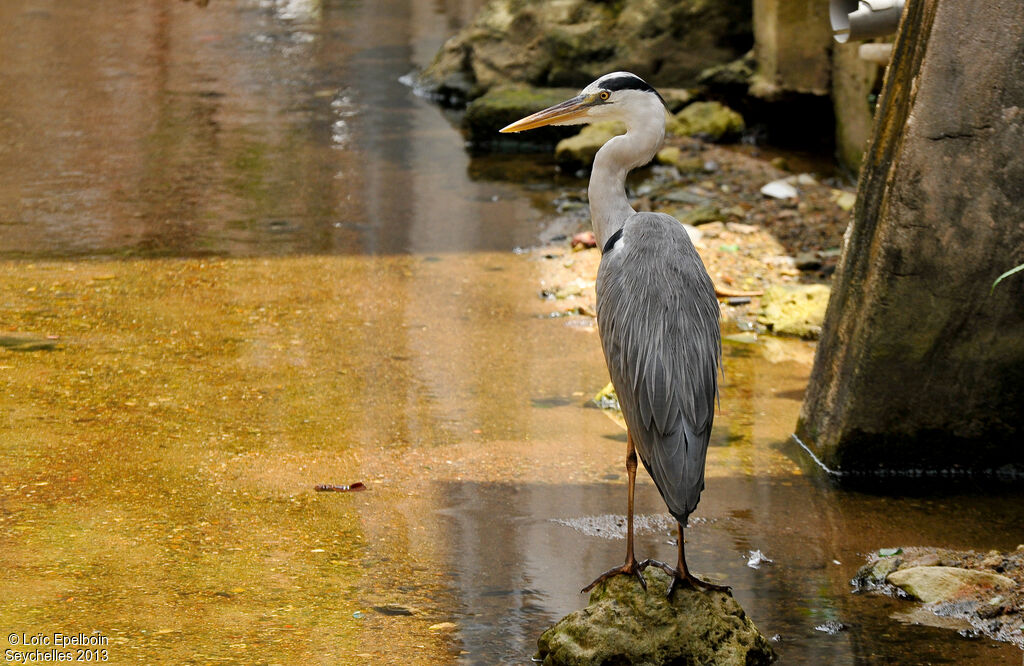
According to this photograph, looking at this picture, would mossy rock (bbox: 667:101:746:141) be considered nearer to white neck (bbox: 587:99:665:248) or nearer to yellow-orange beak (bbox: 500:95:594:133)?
yellow-orange beak (bbox: 500:95:594:133)

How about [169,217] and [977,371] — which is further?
[169,217]

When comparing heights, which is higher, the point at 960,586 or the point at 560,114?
the point at 560,114

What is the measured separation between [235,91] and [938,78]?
928 centimetres

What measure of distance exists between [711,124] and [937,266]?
6.44 meters

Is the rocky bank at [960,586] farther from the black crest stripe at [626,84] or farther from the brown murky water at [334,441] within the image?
the black crest stripe at [626,84]

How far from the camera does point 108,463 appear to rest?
493cm

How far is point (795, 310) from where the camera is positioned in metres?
7.05

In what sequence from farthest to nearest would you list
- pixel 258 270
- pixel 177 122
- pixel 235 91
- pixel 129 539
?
pixel 235 91 < pixel 177 122 < pixel 258 270 < pixel 129 539

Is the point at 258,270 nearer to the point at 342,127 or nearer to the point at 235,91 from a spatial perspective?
the point at 342,127

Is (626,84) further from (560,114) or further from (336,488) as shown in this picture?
(336,488)

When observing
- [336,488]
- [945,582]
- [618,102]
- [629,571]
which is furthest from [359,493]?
[945,582]

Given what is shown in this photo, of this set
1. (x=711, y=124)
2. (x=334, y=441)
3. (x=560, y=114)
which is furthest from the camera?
(x=711, y=124)

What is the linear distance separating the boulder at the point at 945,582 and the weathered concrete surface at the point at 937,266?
1.01m

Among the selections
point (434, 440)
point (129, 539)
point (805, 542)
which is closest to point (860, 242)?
point (805, 542)
